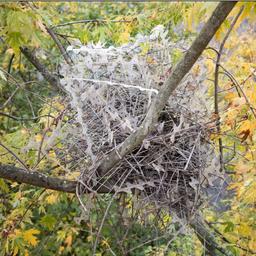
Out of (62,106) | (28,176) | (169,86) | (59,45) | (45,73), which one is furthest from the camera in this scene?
(45,73)

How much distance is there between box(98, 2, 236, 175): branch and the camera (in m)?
1.42

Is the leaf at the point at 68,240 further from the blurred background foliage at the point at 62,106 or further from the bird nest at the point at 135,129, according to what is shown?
the bird nest at the point at 135,129

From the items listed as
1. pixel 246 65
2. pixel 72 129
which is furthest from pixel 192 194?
pixel 246 65

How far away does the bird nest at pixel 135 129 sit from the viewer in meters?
1.80

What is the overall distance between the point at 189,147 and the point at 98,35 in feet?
4.99

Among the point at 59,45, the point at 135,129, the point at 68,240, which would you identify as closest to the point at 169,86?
the point at 135,129

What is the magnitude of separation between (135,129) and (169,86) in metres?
0.24

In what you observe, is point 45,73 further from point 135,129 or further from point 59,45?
point 135,129

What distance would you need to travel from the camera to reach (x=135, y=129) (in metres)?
→ 1.79

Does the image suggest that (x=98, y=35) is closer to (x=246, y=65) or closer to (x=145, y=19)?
(x=145, y=19)

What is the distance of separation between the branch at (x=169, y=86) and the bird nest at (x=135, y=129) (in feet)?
0.12

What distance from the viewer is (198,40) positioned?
58.7 inches

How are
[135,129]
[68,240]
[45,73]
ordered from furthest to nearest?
[68,240], [45,73], [135,129]

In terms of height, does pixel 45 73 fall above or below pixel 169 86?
below
